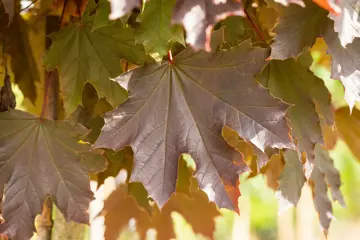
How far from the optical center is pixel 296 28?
1.79ft

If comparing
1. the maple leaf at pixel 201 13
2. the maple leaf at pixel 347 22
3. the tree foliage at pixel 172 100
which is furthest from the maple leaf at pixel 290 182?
the maple leaf at pixel 201 13

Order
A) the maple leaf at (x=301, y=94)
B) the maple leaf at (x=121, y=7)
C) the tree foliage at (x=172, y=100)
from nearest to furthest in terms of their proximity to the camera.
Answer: the maple leaf at (x=121, y=7), the tree foliage at (x=172, y=100), the maple leaf at (x=301, y=94)

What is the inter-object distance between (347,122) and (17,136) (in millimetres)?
552

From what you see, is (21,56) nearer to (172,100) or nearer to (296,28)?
(172,100)

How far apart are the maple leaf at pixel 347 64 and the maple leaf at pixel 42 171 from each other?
32 cm

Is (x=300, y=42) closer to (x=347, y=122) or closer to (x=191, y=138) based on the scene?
(x=191, y=138)

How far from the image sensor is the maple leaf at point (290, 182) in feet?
2.26

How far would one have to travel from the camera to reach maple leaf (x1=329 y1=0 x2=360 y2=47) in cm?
49

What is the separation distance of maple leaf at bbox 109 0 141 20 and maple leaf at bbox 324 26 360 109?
26 centimetres

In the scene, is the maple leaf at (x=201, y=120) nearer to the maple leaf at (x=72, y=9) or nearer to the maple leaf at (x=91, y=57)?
the maple leaf at (x=91, y=57)

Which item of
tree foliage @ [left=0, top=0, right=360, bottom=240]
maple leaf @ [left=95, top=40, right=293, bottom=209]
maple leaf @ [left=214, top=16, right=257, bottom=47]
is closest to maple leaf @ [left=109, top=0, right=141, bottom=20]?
tree foliage @ [left=0, top=0, right=360, bottom=240]

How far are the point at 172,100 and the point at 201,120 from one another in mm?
44

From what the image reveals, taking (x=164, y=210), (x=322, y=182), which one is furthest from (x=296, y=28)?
(x=164, y=210)

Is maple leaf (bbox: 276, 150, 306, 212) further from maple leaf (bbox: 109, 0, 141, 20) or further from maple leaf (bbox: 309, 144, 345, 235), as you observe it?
maple leaf (bbox: 109, 0, 141, 20)
